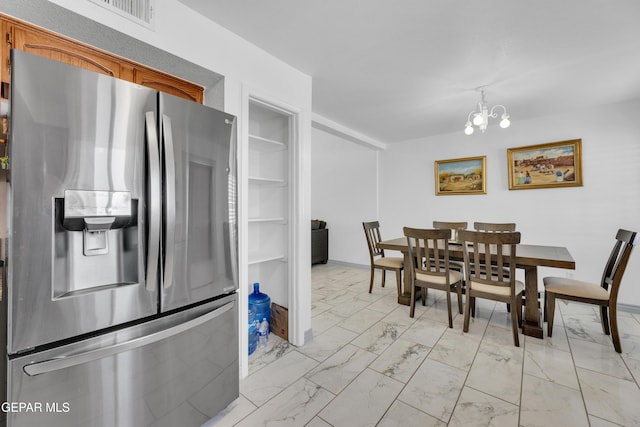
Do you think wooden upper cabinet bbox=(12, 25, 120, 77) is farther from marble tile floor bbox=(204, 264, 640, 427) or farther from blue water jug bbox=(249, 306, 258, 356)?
marble tile floor bbox=(204, 264, 640, 427)

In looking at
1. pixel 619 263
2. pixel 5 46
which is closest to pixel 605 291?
pixel 619 263

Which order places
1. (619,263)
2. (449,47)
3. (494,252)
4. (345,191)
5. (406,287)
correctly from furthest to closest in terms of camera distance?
(345,191) → (406,287) → (494,252) → (619,263) → (449,47)

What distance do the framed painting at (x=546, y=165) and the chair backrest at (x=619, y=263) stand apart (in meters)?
1.30

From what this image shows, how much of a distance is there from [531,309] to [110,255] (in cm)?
329

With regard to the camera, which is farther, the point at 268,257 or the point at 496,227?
the point at 496,227

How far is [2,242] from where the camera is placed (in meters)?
1.17

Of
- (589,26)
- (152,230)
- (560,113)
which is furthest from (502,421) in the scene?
(560,113)

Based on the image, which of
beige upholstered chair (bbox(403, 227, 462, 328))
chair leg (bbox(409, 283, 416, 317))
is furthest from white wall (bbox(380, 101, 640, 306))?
chair leg (bbox(409, 283, 416, 317))

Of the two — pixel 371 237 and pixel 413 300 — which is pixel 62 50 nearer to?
pixel 413 300

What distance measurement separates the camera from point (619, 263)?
2170 mm

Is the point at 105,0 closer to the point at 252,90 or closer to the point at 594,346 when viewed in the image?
the point at 252,90

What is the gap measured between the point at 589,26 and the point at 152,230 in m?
2.97

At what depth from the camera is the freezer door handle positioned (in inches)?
36.0

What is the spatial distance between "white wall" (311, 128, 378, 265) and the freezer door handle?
4.28 meters
